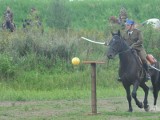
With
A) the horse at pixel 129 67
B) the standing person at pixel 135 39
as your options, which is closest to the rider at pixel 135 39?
the standing person at pixel 135 39

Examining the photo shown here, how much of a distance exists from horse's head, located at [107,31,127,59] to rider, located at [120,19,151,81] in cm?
68

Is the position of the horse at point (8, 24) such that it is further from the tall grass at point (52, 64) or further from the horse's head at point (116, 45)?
the horse's head at point (116, 45)

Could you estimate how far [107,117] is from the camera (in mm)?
18125

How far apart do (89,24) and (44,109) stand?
93.6ft

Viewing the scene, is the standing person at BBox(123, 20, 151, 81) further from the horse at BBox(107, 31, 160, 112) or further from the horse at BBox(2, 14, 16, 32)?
the horse at BBox(2, 14, 16, 32)

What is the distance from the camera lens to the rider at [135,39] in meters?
20.3

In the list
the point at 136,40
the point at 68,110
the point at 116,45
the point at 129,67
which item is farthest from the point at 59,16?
the point at 116,45

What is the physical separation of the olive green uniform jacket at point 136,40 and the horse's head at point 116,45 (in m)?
0.69

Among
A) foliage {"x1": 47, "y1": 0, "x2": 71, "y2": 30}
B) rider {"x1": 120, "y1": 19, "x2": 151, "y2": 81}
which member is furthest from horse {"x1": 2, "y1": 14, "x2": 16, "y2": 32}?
rider {"x1": 120, "y1": 19, "x2": 151, "y2": 81}

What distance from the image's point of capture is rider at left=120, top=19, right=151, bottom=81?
2033 centimetres

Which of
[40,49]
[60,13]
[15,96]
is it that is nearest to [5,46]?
[40,49]

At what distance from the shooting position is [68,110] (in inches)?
802

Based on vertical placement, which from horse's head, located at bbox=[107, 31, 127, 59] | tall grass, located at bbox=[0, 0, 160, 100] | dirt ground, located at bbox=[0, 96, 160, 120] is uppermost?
horse's head, located at bbox=[107, 31, 127, 59]

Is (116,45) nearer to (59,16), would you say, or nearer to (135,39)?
(135,39)
